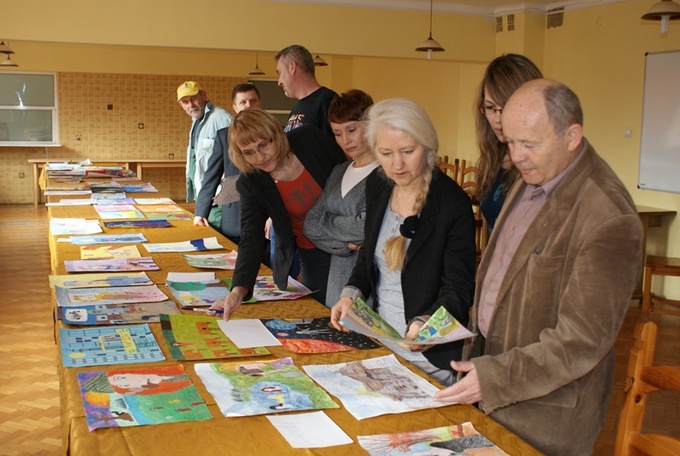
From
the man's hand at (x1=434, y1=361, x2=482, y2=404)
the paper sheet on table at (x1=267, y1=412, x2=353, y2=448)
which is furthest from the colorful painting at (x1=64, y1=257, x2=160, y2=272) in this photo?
the man's hand at (x1=434, y1=361, x2=482, y2=404)

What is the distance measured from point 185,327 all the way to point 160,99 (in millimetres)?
12509

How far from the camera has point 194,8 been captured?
337 inches

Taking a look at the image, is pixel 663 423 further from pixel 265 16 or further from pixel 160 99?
pixel 160 99

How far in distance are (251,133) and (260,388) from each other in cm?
127

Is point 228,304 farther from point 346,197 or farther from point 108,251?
point 108,251

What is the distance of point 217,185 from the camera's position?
503 centimetres

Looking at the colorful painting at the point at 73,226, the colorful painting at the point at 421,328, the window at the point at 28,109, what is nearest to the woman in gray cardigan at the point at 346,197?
the colorful painting at the point at 421,328

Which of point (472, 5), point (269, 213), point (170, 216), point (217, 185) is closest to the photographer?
point (269, 213)

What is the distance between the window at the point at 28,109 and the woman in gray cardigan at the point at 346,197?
38.7ft

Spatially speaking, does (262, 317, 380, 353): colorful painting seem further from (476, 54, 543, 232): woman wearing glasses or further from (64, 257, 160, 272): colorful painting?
(64, 257, 160, 272): colorful painting

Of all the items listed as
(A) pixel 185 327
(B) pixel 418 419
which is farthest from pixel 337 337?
(B) pixel 418 419

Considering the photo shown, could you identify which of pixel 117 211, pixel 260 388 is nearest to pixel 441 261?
pixel 260 388

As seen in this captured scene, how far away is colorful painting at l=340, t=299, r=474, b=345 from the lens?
1848 mm

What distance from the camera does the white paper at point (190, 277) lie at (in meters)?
3.26
